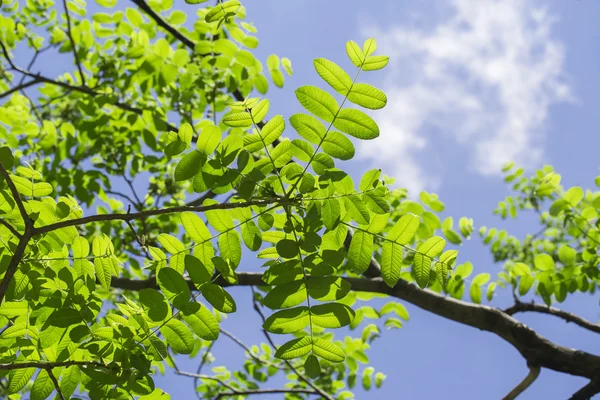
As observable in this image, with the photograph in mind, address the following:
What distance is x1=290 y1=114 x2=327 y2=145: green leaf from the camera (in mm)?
1783

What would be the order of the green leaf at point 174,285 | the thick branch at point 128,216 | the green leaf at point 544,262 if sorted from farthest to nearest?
the green leaf at point 544,262 → the green leaf at point 174,285 → the thick branch at point 128,216

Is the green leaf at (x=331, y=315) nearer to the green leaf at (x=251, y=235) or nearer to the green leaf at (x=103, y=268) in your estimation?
the green leaf at (x=251, y=235)

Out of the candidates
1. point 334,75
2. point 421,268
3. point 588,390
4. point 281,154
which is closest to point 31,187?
point 281,154

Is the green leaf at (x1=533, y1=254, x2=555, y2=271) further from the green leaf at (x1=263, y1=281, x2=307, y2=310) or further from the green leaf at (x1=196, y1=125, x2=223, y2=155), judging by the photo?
the green leaf at (x1=196, y1=125, x2=223, y2=155)

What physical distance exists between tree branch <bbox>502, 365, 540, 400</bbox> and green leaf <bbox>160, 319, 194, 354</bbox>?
86.9 inches

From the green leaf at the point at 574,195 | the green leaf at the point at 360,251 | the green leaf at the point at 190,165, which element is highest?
the green leaf at the point at 574,195

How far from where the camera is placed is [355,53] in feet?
5.99

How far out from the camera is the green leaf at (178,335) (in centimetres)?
177

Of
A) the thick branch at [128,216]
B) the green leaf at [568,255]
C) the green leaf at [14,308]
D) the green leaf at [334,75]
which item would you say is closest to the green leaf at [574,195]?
the green leaf at [568,255]

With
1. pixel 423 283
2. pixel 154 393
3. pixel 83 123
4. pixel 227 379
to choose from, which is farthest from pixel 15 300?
pixel 227 379

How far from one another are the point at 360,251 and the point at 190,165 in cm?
63

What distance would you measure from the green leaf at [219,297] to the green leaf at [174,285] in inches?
2.3

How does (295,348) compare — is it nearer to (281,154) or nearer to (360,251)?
(360,251)

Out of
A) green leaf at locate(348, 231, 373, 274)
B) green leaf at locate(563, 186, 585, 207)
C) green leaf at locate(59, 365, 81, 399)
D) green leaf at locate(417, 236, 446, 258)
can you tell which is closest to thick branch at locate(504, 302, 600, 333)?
green leaf at locate(563, 186, 585, 207)
